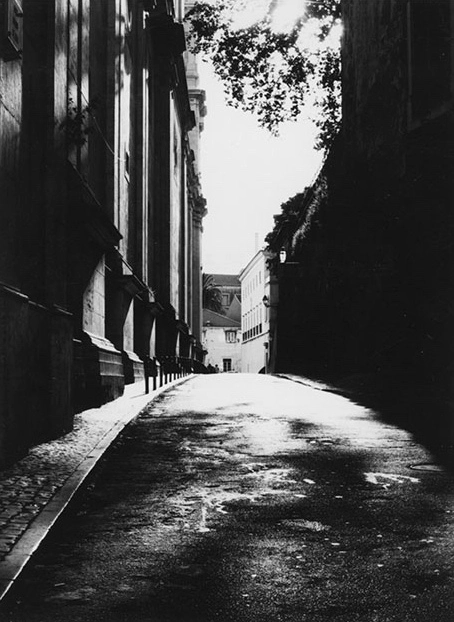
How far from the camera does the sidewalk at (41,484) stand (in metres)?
4.59

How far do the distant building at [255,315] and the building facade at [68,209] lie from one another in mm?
44057

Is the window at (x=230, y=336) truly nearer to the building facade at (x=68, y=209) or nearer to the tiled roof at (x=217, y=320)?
the tiled roof at (x=217, y=320)

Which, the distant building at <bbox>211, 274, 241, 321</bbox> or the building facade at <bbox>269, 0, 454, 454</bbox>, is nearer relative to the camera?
the building facade at <bbox>269, 0, 454, 454</bbox>

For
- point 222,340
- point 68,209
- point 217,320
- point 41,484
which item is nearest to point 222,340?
point 222,340

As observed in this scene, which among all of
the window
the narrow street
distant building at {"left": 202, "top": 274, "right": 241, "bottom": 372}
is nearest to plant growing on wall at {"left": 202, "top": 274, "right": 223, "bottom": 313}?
distant building at {"left": 202, "top": 274, "right": 241, "bottom": 372}

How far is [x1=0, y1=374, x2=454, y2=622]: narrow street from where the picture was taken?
3723 millimetres

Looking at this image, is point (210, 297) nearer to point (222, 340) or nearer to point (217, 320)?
point (217, 320)

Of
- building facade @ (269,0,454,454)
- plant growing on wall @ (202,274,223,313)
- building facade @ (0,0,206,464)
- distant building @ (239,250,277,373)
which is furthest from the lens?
plant growing on wall @ (202,274,223,313)

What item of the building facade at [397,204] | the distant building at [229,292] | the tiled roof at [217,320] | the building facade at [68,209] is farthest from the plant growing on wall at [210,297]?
the building facade at [397,204]

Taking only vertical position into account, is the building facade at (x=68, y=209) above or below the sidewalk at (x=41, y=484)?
above

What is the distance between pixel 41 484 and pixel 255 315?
75.5 metres

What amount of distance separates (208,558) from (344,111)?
21389 mm

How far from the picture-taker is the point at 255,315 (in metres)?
81.9

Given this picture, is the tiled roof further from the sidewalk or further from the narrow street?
the narrow street
